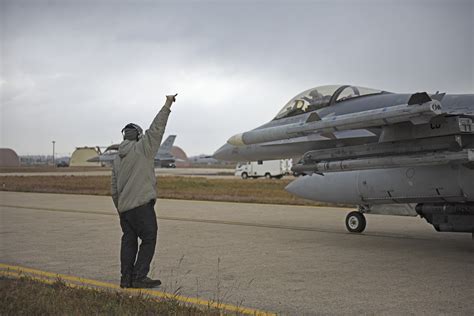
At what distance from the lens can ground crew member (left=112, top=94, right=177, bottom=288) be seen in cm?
565

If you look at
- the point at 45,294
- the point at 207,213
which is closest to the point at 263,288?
the point at 45,294

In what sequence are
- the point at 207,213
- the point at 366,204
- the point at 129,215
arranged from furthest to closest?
the point at 207,213 → the point at 366,204 → the point at 129,215

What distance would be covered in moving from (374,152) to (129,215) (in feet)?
14.4

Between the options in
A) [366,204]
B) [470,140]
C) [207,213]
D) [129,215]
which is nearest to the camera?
[129,215]

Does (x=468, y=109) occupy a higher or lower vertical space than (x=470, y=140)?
higher

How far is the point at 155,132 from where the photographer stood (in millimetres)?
5656

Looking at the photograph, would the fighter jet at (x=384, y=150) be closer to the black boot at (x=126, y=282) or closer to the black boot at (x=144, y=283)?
the black boot at (x=144, y=283)

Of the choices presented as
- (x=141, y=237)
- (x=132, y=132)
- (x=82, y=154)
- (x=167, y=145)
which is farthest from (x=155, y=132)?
(x=82, y=154)

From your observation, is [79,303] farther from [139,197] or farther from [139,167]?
[139,167]

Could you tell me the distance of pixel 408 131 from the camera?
8.02 meters

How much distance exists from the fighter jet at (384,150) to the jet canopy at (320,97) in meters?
0.02

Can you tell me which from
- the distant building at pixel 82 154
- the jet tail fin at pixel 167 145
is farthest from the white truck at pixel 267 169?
the distant building at pixel 82 154

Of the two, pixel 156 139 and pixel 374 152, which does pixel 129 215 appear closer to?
pixel 156 139

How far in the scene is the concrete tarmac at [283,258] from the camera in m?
5.30
